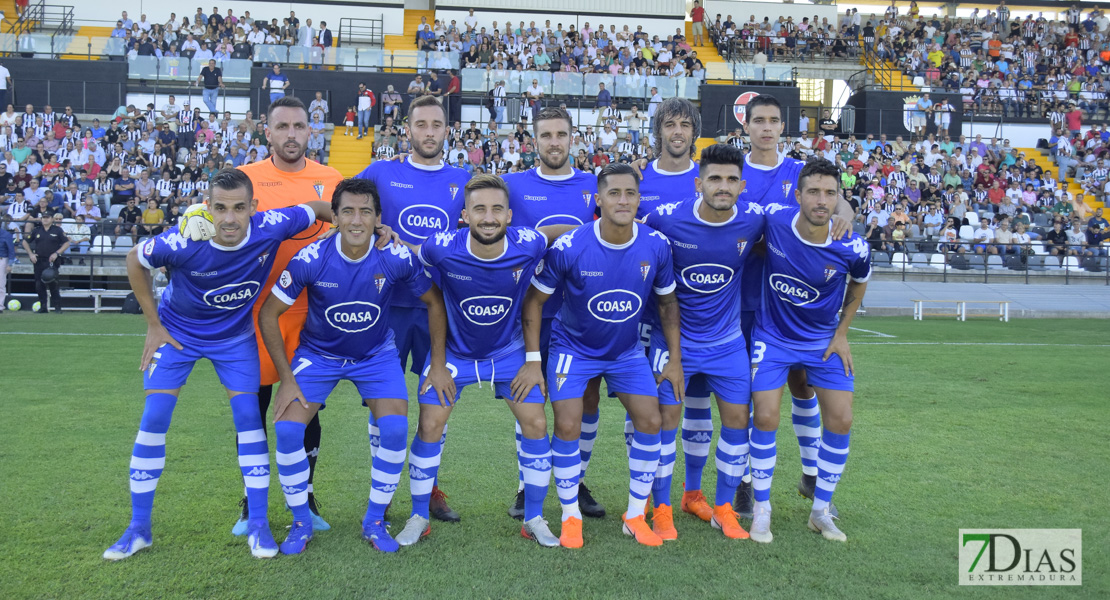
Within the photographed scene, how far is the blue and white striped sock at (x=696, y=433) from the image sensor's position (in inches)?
211

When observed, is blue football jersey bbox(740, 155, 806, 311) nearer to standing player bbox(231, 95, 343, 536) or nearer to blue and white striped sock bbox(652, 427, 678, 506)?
blue and white striped sock bbox(652, 427, 678, 506)

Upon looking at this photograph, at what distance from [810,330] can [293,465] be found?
118 inches

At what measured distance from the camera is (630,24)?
111ft

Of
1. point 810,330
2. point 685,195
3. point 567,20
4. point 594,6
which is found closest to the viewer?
point 810,330

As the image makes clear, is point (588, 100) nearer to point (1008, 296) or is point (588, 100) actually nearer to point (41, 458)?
point (1008, 296)

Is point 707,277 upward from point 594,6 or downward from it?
downward

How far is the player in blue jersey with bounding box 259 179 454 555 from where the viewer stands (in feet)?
15.2

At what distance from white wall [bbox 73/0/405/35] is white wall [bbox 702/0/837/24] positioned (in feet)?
44.4

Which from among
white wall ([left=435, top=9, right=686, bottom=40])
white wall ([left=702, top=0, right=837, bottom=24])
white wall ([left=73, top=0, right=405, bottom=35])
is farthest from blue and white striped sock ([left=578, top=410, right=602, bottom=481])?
white wall ([left=702, top=0, right=837, bottom=24])

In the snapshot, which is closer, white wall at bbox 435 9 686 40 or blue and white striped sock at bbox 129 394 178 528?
blue and white striped sock at bbox 129 394 178 528

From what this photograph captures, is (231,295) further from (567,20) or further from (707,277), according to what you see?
(567,20)

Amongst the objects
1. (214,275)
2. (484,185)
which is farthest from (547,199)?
(214,275)

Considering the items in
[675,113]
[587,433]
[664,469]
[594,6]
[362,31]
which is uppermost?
[594,6]

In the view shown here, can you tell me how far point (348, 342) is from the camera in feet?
15.8
